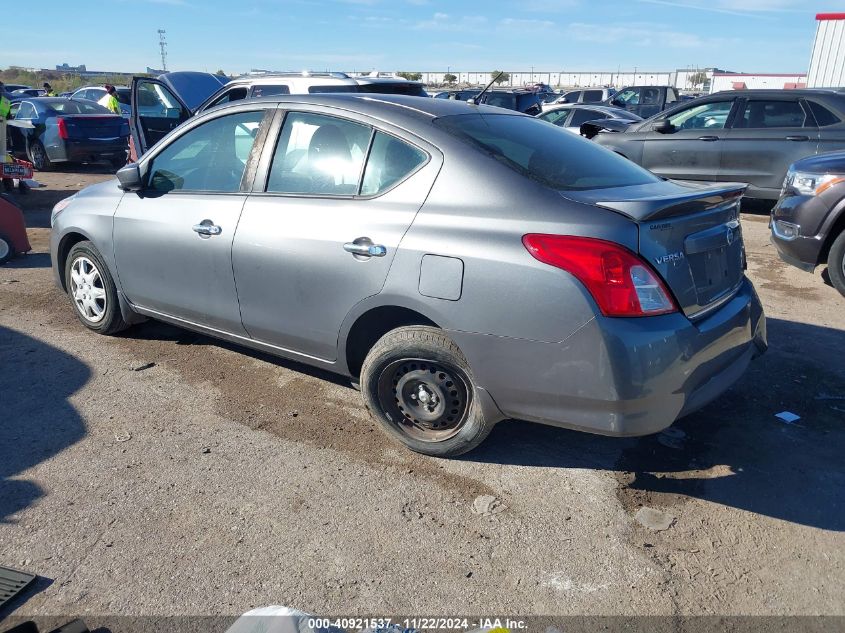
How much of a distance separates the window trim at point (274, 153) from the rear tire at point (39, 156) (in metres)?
12.5

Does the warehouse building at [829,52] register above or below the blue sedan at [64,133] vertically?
above

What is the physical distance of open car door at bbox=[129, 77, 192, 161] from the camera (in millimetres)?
9789

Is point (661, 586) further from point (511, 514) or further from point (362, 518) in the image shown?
point (362, 518)

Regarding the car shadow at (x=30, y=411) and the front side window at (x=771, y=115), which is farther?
the front side window at (x=771, y=115)

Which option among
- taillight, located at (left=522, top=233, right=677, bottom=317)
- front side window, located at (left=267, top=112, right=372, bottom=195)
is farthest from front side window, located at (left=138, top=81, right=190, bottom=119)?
taillight, located at (left=522, top=233, right=677, bottom=317)

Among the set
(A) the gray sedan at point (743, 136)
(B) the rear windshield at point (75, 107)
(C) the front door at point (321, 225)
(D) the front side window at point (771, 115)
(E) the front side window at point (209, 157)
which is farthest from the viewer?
(B) the rear windshield at point (75, 107)

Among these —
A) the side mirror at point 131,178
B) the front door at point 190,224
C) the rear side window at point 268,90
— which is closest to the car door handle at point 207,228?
the front door at point 190,224

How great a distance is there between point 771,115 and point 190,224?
8.34 meters

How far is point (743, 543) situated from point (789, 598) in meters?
0.33

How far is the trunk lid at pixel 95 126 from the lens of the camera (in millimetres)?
13828

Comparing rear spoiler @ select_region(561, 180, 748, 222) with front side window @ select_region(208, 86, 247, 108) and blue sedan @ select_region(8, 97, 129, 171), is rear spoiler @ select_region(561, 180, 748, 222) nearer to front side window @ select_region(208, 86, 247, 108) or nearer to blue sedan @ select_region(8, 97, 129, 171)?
front side window @ select_region(208, 86, 247, 108)

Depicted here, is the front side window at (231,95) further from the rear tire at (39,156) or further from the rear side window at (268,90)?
the rear tire at (39,156)

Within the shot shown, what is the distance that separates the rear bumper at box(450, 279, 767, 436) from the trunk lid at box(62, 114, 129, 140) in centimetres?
1341

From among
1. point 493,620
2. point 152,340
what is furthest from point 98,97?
point 493,620
